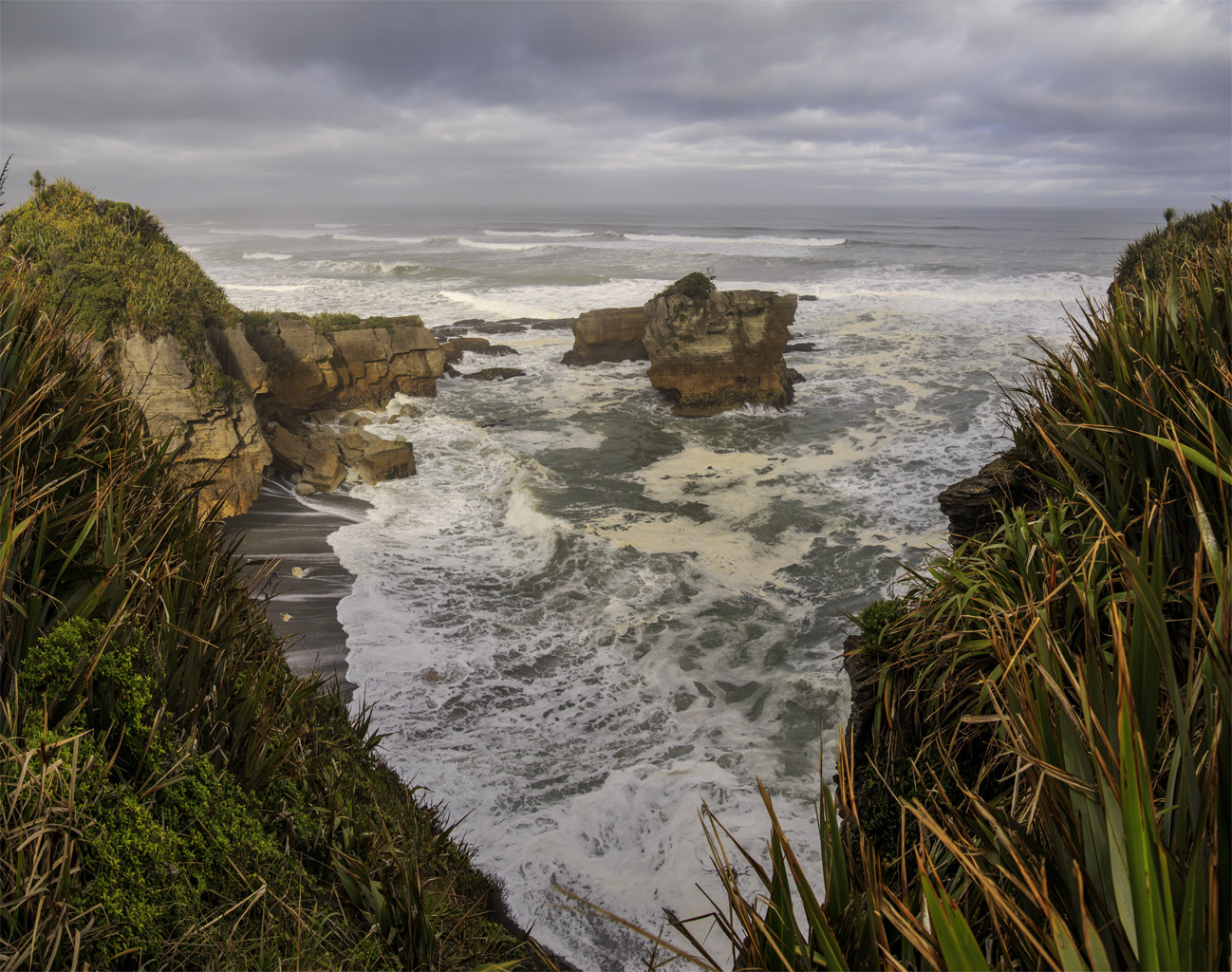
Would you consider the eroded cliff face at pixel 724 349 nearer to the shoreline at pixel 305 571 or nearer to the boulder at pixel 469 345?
the boulder at pixel 469 345

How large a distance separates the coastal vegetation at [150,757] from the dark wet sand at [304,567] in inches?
148

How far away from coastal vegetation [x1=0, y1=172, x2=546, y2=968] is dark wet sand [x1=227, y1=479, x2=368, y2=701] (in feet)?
12.4

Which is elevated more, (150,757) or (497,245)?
(497,245)

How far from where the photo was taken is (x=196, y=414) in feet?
44.2

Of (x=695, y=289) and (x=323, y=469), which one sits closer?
(x=323, y=469)

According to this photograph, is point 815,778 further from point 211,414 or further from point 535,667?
point 211,414

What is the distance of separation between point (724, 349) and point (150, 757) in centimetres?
2074

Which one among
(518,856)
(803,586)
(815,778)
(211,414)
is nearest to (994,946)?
(518,856)

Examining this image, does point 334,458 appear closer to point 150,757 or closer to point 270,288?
point 150,757

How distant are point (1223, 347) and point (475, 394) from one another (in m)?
21.4

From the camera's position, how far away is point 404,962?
3807 millimetres

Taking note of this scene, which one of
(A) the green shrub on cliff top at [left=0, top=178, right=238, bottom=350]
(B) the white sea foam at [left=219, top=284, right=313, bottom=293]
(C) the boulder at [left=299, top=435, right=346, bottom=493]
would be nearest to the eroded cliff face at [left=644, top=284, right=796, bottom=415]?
(C) the boulder at [left=299, top=435, right=346, bottom=493]

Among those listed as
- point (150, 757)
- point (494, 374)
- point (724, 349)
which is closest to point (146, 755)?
point (150, 757)

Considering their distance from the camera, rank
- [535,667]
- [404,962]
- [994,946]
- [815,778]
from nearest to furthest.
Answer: [994,946] < [404,962] < [815,778] < [535,667]
